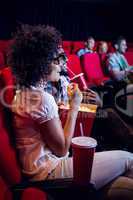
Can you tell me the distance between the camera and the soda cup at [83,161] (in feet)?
3.79

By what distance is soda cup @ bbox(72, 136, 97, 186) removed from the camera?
45.4 inches


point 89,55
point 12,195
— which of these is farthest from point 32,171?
point 89,55

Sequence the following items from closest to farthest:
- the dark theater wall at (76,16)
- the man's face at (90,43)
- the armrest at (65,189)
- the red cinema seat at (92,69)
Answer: the armrest at (65,189), the red cinema seat at (92,69), the man's face at (90,43), the dark theater wall at (76,16)

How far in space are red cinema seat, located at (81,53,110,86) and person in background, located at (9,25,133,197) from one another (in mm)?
2900

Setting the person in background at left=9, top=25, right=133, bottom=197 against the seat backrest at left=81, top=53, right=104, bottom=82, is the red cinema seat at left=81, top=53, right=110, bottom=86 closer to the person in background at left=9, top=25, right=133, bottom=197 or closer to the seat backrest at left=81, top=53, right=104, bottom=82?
the seat backrest at left=81, top=53, right=104, bottom=82

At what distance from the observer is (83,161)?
1.16 metres

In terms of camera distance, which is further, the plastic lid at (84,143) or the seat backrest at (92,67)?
the seat backrest at (92,67)

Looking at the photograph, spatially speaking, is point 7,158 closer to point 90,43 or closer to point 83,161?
point 83,161

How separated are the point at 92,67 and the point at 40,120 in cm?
338

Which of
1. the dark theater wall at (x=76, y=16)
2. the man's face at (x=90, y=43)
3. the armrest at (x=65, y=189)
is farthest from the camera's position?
the dark theater wall at (x=76, y=16)

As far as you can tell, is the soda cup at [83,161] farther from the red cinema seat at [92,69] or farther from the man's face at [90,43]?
the man's face at [90,43]

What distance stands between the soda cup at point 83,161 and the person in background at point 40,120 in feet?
0.28

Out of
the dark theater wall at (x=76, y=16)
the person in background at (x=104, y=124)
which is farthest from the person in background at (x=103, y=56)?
the person in background at (x=104, y=124)

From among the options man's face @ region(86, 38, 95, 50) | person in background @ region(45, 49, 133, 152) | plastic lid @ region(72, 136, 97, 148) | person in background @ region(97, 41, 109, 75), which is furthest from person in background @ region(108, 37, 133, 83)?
plastic lid @ region(72, 136, 97, 148)
